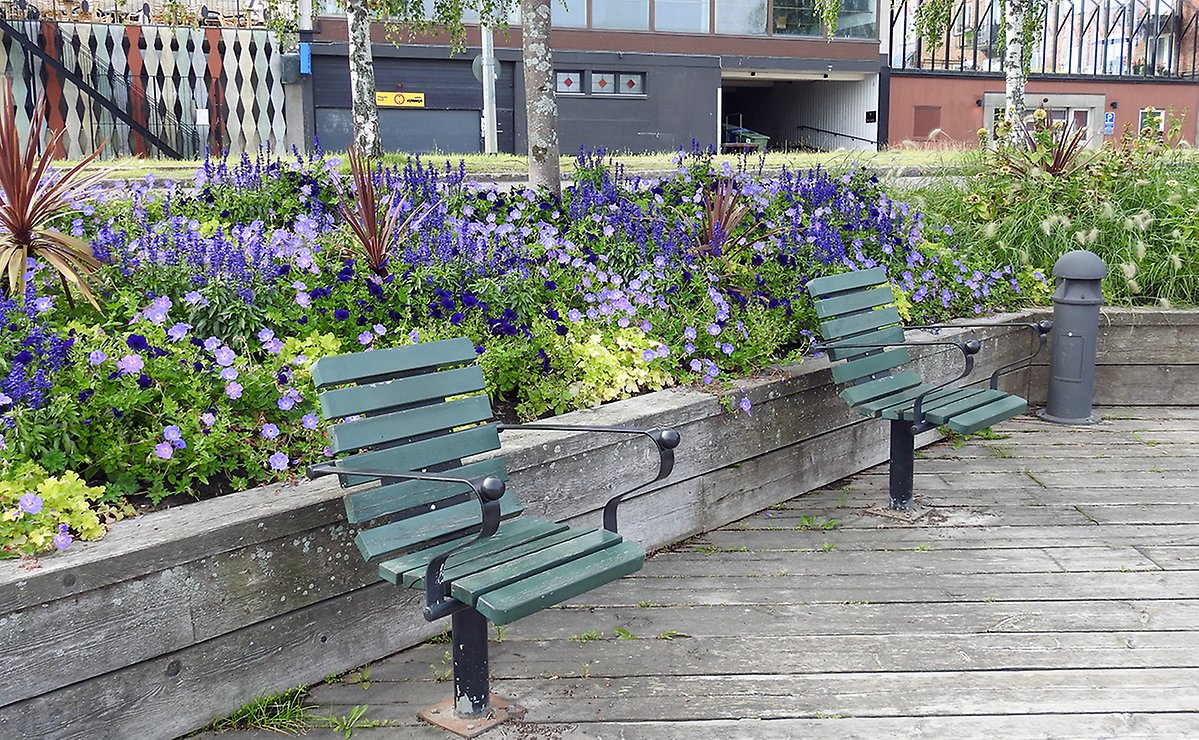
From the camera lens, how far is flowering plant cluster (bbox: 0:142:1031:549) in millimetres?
3127

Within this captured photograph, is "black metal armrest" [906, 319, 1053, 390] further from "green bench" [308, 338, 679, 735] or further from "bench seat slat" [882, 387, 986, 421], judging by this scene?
"green bench" [308, 338, 679, 735]

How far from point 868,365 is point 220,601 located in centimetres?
290

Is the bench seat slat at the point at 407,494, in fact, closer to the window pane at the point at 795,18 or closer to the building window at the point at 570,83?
the building window at the point at 570,83

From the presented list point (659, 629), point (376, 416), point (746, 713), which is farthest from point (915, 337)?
point (376, 416)

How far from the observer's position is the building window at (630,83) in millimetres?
26297

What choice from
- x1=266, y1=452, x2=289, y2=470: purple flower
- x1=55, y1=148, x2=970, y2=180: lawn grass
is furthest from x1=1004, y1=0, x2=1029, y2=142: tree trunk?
x1=266, y1=452, x2=289, y2=470: purple flower

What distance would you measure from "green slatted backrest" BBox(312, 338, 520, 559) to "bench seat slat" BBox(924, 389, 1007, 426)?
2.00 m

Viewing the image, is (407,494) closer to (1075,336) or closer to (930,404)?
(930,404)

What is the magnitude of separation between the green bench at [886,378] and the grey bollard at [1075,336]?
1.44 meters

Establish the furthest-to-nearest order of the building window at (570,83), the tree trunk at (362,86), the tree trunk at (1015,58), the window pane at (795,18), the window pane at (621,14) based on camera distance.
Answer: the window pane at (795,18) < the building window at (570,83) < the window pane at (621,14) < the tree trunk at (1015,58) < the tree trunk at (362,86)

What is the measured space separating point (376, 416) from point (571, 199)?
9.86 feet

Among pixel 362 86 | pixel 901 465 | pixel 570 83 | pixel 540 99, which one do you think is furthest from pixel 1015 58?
pixel 901 465

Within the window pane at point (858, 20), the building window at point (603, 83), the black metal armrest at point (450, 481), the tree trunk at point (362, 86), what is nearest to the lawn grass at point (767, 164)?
the tree trunk at point (362, 86)

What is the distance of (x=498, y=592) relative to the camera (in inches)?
105
